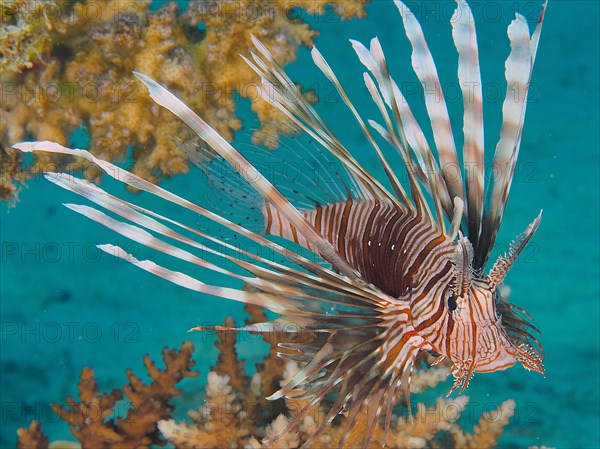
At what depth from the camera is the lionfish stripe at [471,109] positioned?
1.93 meters

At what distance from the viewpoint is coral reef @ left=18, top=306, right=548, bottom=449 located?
3035 mm

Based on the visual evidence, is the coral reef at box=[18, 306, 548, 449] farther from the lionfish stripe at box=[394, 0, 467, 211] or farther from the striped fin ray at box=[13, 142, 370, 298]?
the lionfish stripe at box=[394, 0, 467, 211]

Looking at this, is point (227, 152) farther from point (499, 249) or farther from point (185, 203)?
point (499, 249)

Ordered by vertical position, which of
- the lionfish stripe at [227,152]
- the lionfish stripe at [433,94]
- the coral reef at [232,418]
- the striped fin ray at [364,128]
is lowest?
the coral reef at [232,418]

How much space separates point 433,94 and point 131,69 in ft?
6.10

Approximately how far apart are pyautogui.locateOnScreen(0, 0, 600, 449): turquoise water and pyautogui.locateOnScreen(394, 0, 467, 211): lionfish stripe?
8.91ft

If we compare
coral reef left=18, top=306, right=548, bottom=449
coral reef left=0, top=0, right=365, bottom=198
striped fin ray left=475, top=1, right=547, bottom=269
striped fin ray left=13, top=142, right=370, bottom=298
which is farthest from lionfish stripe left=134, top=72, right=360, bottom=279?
coral reef left=18, top=306, right=548, bottom=449

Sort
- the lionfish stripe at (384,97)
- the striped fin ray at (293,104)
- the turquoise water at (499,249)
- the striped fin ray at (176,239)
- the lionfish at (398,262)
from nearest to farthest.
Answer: the striped fin ray at (176,239)
the lionfish at (398,262)
the striped fin ray at (293,104)
the lionfish stripe at (384,97)
the turquoise water at (499,249)

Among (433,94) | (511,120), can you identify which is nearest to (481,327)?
(511,120)

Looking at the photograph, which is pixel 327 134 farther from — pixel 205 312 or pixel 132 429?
pixel 205 312

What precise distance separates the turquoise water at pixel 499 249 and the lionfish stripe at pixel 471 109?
9.06 feet

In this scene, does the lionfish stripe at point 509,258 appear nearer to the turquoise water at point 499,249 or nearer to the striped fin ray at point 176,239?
the striped fin ray at point 176,239

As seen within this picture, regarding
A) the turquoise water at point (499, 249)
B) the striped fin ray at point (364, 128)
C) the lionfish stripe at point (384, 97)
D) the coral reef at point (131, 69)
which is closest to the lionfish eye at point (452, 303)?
the lionfish stripe at point (384, 97)

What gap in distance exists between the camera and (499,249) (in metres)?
5.92
